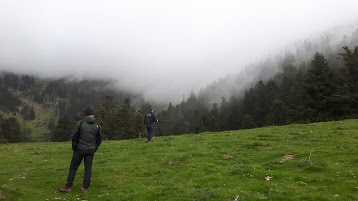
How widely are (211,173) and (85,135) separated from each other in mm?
7704

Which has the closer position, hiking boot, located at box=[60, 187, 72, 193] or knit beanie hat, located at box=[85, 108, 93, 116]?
hiking boot, located at box=[60, 187, 72, 193]

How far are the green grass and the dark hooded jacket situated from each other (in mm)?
2369

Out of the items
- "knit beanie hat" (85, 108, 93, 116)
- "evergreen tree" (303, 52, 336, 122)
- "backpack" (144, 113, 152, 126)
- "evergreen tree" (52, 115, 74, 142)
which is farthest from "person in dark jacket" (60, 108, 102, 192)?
"evergreen tree" (52, 115, 74, 142)

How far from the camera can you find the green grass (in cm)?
1564

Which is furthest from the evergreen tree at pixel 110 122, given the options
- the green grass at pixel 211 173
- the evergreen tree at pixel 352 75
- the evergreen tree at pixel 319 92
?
the green grass at pixel 211 173

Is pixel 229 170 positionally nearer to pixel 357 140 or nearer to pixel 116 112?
pixel 357 140

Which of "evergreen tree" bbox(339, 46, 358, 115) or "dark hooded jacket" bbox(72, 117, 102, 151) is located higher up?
"evergreen tree" bbox(339, 46, 358, 115)

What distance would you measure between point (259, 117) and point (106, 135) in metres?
69.5

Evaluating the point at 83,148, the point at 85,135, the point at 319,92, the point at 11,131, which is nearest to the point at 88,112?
the point at 85,135

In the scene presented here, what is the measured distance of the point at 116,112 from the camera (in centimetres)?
11156

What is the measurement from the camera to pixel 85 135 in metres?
17.5

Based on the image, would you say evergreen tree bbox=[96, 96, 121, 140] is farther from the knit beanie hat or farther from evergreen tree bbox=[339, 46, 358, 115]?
the knit beanie hat

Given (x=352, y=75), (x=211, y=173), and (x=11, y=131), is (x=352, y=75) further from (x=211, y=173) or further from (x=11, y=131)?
(x=11, y=131)

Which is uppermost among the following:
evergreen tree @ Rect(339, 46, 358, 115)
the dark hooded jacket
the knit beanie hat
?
evergreen tree @ Rect(339, 46, 358, 115)
